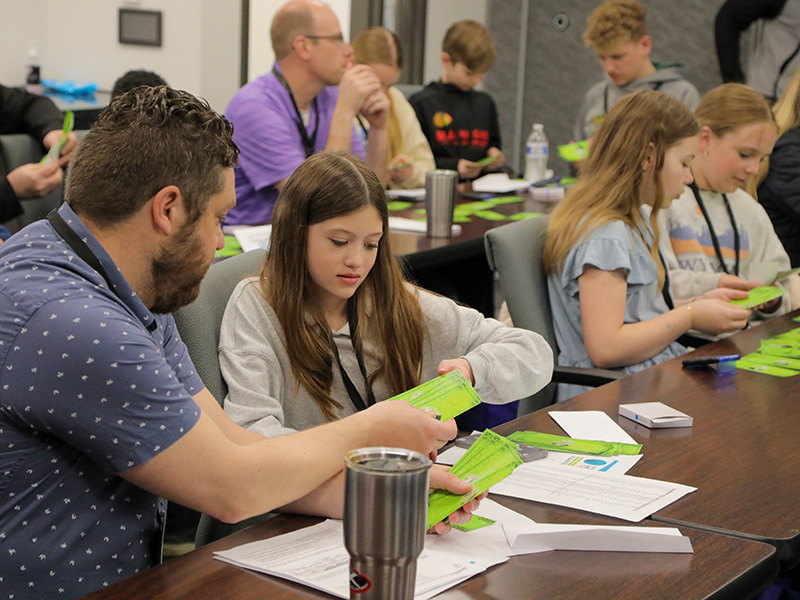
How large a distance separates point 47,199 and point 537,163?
2250mm

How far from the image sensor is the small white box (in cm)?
171

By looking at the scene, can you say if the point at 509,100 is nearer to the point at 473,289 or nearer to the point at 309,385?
the point at 473,289

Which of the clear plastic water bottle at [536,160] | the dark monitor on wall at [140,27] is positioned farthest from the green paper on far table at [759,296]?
the dark monitor on wall at [140,27]

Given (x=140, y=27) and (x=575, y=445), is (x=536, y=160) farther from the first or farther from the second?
(x=575, y=445)

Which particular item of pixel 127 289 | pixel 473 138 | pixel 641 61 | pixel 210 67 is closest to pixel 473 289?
pixel 473 138

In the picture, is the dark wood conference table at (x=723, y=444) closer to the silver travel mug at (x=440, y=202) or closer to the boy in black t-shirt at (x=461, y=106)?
the silver travel mug at (x=440, y=202)

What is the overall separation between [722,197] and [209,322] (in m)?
1.86

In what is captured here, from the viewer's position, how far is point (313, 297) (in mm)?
1839

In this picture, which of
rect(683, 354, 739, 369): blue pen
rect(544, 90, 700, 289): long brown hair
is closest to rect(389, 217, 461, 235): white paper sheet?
rect(544, 90, 700, 289): long brown hair

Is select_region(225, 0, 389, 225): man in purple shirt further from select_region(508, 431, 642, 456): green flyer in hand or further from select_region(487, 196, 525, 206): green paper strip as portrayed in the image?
select_region(508, 431, 642, 456): green flyer in hand

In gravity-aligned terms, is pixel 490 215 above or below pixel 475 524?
above

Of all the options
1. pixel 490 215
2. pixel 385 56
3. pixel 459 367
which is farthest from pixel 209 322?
pixel 385 56

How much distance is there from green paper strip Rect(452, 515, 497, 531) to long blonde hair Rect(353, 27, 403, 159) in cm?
329

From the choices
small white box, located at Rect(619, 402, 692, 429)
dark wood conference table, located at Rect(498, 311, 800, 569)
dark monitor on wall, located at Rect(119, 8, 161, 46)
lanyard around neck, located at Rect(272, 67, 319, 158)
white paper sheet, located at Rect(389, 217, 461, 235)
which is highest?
dark monitor on wall, located at Rect(119, 8, 161, 46)
